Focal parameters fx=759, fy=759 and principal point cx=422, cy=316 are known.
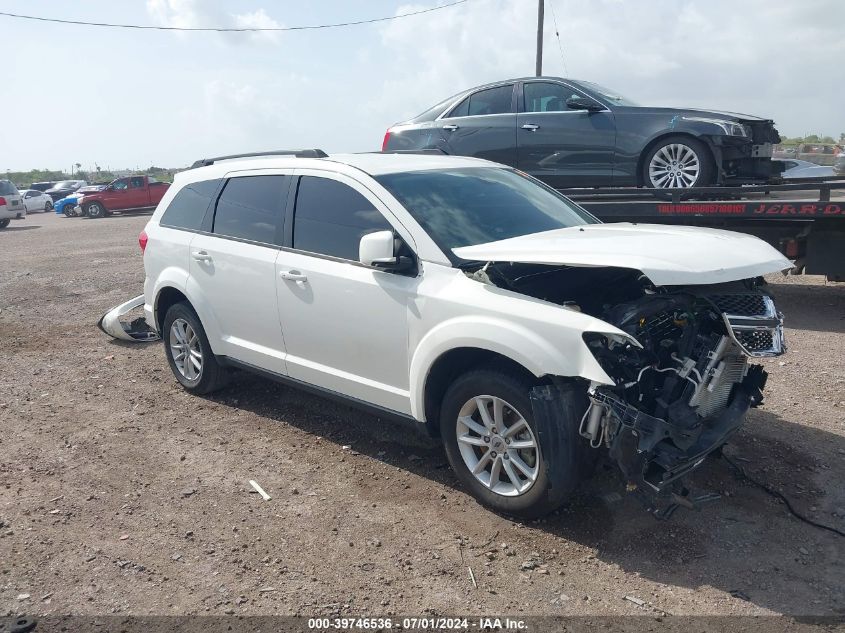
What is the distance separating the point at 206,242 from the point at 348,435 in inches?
72.3

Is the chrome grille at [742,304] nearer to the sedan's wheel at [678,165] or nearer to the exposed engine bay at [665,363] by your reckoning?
the exposed engine bay at [665,363]

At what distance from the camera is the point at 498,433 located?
3973 millimetres

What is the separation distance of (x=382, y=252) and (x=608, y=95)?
550 cm

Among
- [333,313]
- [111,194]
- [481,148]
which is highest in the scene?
[481,148]

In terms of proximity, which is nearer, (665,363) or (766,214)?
(665,363)

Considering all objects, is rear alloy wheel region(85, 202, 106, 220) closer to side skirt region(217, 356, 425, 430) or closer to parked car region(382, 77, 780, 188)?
parked car region(382, 77, 780, 188)

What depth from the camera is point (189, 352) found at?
20.4 ft

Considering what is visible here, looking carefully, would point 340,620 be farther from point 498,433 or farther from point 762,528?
point 762,528

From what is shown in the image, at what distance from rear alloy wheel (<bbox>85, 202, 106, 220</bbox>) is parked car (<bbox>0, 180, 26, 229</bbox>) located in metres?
2.85

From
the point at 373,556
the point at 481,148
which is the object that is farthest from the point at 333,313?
the point at 481,148

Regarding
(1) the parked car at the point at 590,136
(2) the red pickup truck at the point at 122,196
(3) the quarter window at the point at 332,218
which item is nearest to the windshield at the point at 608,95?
(1) the parked car at the point at 590,136

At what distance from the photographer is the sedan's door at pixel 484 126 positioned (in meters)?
8.91

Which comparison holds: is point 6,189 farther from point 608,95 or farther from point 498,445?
point 498,445

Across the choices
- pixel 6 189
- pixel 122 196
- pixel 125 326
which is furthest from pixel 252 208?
pixel 122 196
